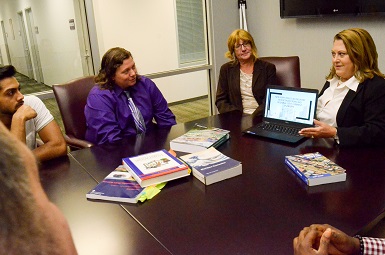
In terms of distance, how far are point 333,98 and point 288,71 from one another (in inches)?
34.2

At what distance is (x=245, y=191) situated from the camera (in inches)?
55.4

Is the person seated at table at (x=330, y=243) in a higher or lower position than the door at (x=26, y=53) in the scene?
lower

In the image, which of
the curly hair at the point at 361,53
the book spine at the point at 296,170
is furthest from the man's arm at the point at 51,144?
the curly hair at the point at 361,53

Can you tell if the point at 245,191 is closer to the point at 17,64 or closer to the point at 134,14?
the point at 17,64

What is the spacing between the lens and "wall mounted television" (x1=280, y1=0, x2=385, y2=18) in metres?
3.14

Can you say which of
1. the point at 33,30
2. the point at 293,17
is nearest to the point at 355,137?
the point at 293,17

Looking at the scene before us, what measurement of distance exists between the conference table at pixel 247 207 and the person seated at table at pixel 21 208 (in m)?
0.57

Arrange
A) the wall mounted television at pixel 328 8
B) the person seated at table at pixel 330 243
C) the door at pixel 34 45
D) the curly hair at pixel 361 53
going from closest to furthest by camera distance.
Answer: the person seated at table at pixel 330 243 < the curly hair at pixel 361 53 < the wall mounted television at pixel 328 8 < the door at pixel 34 45

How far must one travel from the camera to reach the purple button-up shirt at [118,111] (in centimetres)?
229

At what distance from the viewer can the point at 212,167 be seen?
1.55 m

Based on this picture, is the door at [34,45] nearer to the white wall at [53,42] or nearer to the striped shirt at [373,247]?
the white wall at [53,42]

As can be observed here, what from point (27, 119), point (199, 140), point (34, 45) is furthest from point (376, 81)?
point (34, 45)

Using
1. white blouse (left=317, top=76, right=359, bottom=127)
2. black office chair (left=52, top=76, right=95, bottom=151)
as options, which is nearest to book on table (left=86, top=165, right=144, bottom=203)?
black office chair (left=52, top=76, right=95, bottom=151)

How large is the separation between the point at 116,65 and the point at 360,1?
2196 millimetres
